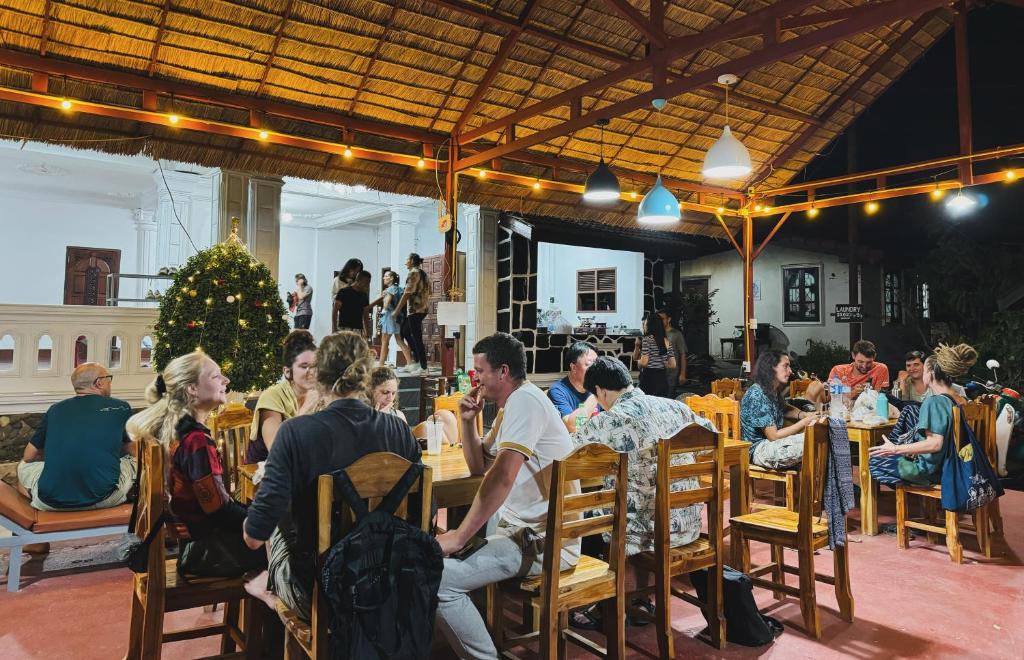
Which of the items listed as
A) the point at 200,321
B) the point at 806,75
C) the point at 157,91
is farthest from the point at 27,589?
the point at 806,75

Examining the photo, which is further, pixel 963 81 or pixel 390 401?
pixel 963 81

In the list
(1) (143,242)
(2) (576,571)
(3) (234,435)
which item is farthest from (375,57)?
(1) (143,242)

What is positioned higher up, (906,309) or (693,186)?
(693,186)

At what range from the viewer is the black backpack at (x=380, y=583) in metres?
2.07

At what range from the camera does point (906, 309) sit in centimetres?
1434

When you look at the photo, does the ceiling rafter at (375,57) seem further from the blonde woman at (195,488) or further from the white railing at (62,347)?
the blonde woman at (195,488)

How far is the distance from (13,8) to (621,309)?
10.4m

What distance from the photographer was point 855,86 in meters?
10.2

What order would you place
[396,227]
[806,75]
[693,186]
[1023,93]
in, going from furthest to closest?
[396,227] → [1023,93] → [693,186] → [806,75]

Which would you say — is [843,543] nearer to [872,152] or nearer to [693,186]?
[693,186]

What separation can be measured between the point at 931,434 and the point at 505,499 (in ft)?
11.9

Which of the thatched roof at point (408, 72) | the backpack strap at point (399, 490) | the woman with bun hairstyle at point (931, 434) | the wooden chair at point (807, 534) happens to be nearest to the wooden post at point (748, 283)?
the thatched roof at point (408, 72)

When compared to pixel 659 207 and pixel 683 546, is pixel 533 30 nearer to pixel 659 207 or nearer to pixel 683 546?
pixel 659 207

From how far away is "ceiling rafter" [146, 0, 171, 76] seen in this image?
5.92 metres
